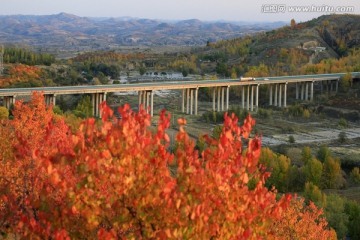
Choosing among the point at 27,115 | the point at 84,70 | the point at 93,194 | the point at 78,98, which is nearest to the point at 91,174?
the point at 93,194

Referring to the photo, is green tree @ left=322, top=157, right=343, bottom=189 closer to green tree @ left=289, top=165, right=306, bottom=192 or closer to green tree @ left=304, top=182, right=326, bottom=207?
green tree @ left=289, top=165, right=306, bottom=192

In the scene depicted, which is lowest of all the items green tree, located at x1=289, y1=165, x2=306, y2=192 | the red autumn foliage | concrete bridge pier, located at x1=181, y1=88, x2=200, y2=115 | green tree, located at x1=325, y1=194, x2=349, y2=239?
green tree, located at x1=289, y1=165, x2=306, y2=192

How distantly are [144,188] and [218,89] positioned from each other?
70.0m

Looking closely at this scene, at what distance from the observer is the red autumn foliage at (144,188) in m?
7.75

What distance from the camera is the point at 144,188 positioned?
313 inches

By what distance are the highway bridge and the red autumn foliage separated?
5255 cm

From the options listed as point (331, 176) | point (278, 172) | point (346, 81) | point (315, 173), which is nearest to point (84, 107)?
point (278, 172)

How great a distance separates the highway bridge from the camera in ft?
211

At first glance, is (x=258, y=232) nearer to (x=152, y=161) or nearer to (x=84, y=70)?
(x=152, y=161)

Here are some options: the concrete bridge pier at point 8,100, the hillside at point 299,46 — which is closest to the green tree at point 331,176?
the concrete bridge pier at point 8,100

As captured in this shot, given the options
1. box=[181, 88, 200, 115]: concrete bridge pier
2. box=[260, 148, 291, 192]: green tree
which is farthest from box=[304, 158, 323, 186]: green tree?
box=[181, 88, 200, 115]: concrete bridge pier

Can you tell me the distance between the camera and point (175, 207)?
7891 mm

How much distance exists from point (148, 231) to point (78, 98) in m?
64.5

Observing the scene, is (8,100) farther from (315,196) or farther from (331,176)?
(315,196)
